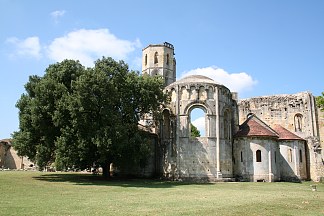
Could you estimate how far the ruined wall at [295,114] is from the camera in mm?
40438

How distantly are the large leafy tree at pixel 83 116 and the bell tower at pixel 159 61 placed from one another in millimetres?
27333

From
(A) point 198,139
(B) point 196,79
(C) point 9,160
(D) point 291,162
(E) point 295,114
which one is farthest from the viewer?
(C) point 9,160

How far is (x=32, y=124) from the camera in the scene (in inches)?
1182

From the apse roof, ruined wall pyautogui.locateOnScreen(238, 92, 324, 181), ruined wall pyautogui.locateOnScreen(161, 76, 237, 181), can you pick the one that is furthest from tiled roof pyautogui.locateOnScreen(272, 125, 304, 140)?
the apse roof

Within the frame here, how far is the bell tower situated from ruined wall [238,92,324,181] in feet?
63.7

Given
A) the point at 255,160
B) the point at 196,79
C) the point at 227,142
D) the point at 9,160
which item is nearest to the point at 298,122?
the point at 255,160

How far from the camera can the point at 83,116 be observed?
28922 millimetres

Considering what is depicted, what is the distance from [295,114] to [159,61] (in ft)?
91.3

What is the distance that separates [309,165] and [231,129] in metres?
11.6

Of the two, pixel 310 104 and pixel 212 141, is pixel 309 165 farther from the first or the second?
pixel 212 141

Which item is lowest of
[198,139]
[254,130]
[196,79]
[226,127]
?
[198,139]

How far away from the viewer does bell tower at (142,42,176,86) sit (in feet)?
200

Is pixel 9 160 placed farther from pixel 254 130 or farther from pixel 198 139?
pixel 254 130

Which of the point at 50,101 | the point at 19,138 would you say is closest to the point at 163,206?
the point at 50,101
